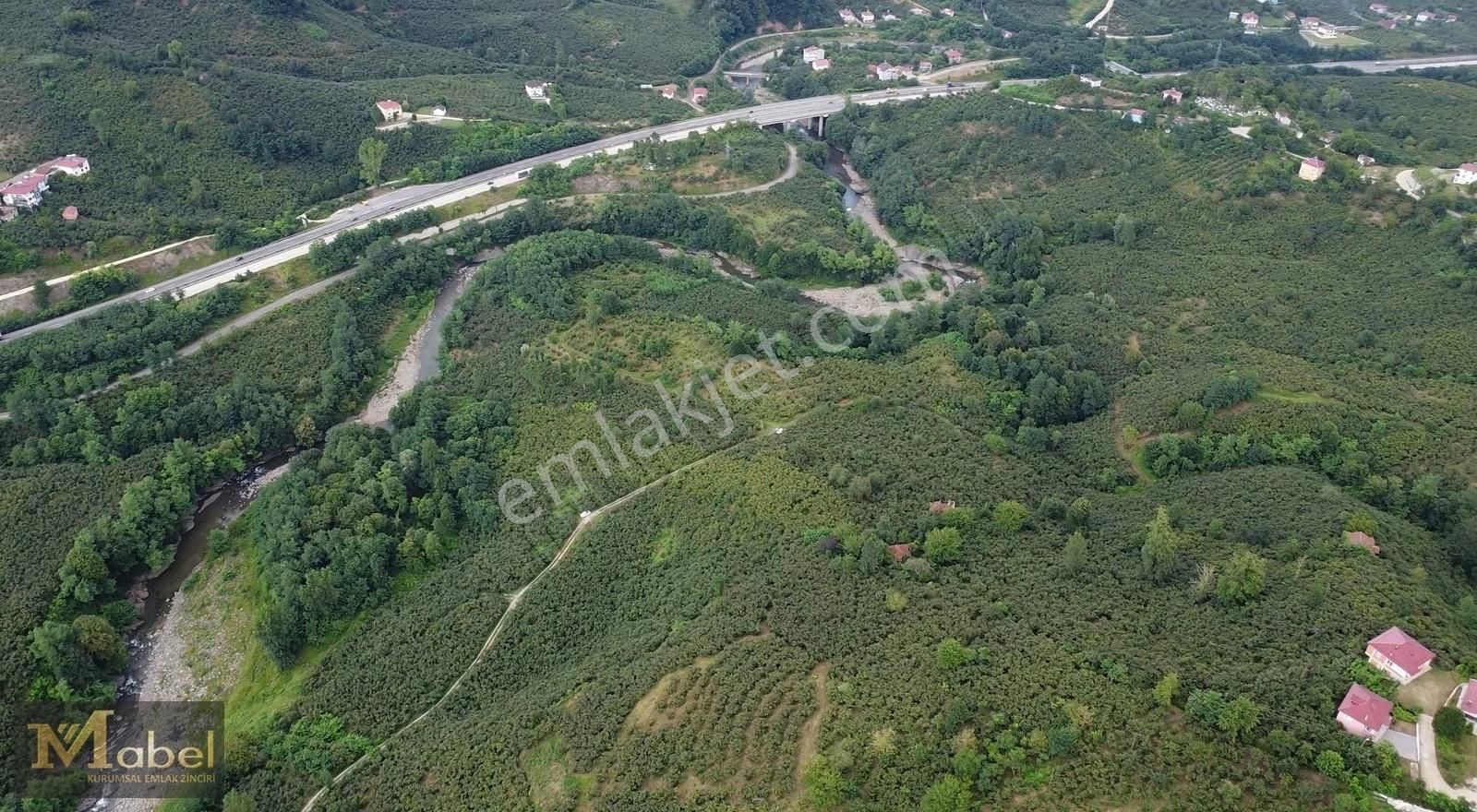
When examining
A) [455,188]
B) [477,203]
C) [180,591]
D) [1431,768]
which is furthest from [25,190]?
[1431,768]

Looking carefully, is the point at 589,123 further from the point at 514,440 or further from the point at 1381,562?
the point at 1381,562

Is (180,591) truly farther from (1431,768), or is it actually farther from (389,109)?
(1431,768)

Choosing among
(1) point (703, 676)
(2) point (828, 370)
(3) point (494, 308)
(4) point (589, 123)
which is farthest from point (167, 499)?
(4) point (589, 123)

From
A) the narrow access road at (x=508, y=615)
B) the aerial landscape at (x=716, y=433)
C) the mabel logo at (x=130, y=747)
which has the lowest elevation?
the mabel logo at (x=130, y=747)

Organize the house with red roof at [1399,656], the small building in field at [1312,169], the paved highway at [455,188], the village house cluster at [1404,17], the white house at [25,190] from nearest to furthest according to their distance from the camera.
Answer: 1. the house with red roof at [1399,656]
2. the white house at [25,190]
3. the paved highway at [455,188]
4. the small building in field at [1312,169]
5. the village house cluster at [1404,17]

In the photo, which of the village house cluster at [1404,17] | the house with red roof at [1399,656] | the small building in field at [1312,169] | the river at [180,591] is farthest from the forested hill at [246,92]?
the village house cluster at [1404,17]

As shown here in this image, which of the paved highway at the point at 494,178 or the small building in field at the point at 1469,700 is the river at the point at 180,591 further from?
the small building in field at the point at 1469,700

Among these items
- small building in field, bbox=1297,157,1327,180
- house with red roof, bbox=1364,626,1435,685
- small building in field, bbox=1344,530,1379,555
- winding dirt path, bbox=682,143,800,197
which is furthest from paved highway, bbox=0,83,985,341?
house with red roof, bbox=1364,626,1435,685
